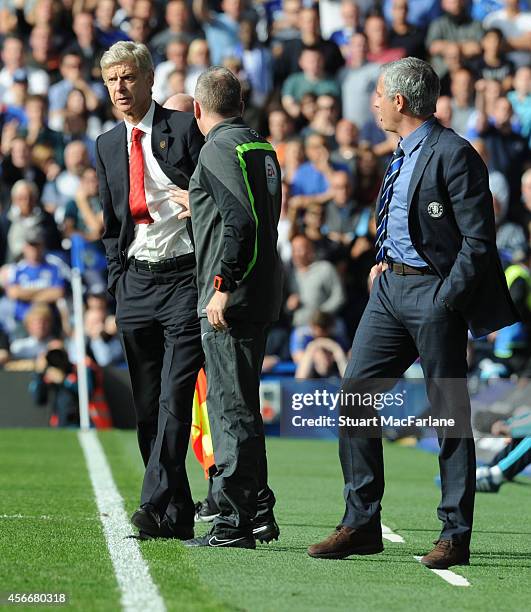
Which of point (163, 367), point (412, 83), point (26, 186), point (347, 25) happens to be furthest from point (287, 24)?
point (412, 83)

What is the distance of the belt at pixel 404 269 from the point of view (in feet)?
21.4

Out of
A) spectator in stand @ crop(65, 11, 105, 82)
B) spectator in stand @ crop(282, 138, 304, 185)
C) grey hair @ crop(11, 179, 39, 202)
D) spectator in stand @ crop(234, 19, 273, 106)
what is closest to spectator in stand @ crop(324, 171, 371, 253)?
spectator in stand @ crop(282, 138, 304, 185)

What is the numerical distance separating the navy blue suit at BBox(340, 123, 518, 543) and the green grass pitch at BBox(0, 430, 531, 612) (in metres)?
0.36

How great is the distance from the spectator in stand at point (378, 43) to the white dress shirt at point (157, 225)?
12256 millimetres

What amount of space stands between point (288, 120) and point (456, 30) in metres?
2.99

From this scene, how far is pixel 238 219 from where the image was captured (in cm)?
657

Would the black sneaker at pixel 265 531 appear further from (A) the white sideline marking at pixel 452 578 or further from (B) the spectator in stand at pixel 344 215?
(B) the spectator in stand at pixel 344 215

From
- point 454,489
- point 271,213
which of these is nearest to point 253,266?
point 271,213

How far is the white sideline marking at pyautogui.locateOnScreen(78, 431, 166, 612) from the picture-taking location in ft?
17.1

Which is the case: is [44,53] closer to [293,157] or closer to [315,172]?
[293,157]

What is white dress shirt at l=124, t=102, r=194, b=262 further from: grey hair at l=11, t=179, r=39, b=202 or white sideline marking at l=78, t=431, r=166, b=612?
grey hair at l=11, t=179, r=39, b=202

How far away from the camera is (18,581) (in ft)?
18.3

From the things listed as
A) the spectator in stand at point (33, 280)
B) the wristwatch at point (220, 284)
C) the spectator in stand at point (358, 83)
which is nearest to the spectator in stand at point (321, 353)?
the spectator in stand at point (33, 280)

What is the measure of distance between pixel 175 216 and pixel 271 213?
0.68 m
